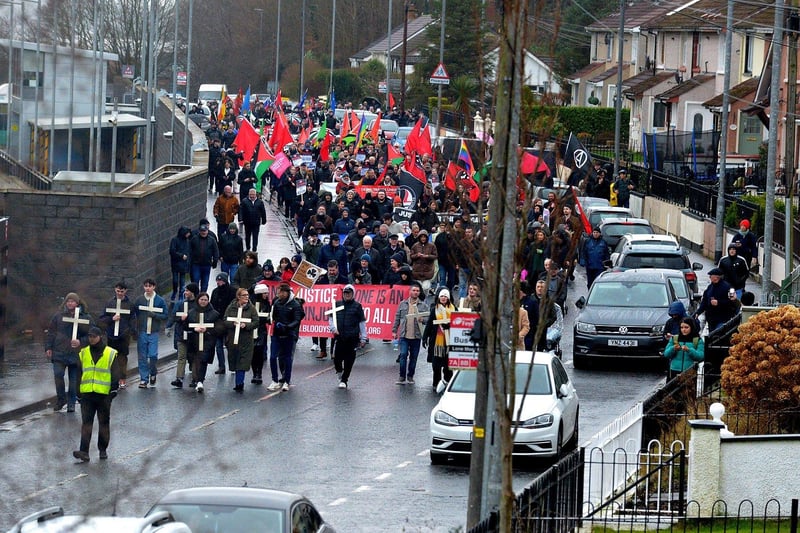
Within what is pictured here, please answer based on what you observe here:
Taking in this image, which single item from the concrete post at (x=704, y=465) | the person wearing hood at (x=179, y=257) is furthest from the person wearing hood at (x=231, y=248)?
the concrete post at (x=704, y=465)

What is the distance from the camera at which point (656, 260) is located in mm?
29719

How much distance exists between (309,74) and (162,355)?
94.2 m

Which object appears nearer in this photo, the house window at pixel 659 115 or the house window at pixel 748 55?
the house window at pixel 748 55

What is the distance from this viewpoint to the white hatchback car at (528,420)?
16.5 meters

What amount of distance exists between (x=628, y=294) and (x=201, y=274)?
824 centimetres

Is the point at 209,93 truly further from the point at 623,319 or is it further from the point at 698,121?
the point at 623,319

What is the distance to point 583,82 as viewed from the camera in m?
93.8

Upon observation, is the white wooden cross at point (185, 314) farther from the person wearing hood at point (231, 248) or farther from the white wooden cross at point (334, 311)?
the person wearing hood at point (231, 248)

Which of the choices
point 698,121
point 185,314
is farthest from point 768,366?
point 698,121

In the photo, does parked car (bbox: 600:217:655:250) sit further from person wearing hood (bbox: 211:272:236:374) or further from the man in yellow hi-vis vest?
the man in yellow hi-vis vest

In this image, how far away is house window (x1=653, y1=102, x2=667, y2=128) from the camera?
7418 centimetres

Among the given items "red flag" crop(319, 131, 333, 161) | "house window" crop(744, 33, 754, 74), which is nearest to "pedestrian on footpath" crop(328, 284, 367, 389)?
"red flag" crop(319, 131, 333, 161)

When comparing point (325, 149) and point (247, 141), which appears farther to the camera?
point (325, 149)

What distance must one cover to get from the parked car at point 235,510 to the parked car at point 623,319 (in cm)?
1287
